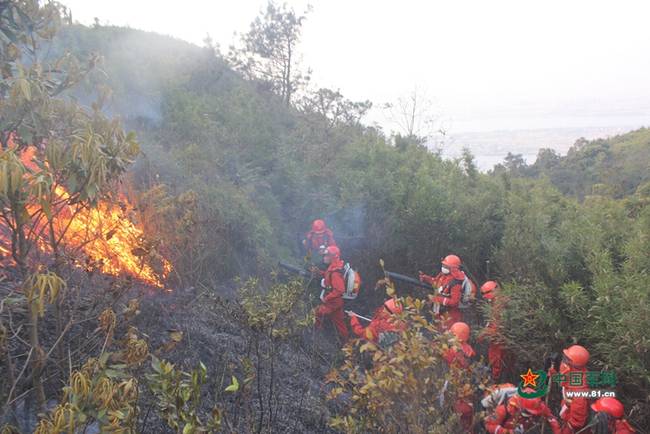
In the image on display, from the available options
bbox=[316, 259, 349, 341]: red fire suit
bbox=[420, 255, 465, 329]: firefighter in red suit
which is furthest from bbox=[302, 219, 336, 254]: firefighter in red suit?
bbox=[420, 255, 465, 329]: firefighter in red suit

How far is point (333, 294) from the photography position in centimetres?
775

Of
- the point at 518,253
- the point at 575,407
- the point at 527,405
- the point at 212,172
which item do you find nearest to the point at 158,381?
the point at 527,405

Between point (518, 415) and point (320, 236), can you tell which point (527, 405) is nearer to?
point (518, 415)

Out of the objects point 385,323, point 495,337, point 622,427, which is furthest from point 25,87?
point 495,337

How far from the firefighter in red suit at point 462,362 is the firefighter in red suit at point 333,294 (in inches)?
103

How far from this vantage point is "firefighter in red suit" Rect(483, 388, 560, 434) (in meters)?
4.27

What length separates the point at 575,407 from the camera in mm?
4441

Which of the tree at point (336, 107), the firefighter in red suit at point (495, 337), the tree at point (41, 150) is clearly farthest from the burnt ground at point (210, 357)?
the tree at point (336, 107)

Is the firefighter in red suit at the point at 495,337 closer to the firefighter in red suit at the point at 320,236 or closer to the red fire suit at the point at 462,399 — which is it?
Answer: the red fire suit at the point at 462,399

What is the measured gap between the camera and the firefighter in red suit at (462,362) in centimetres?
374

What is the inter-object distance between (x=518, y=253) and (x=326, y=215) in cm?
421

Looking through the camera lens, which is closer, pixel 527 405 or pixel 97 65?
pixel 97 65

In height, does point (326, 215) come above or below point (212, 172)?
below

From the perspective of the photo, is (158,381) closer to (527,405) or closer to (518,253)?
(527,405)
